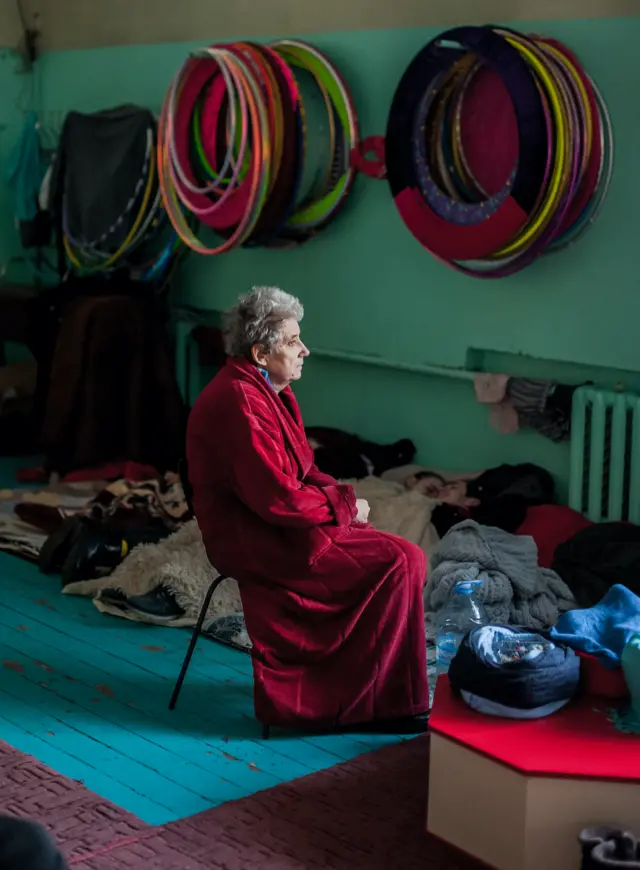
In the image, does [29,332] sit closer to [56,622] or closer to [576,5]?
[56,622]

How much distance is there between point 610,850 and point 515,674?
0.45 metres

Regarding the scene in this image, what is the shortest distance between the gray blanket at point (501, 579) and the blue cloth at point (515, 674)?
3.79ft

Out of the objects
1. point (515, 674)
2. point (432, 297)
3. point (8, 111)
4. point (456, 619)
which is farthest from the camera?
point (8, 111)

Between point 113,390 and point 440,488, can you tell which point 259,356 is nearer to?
point 440,488

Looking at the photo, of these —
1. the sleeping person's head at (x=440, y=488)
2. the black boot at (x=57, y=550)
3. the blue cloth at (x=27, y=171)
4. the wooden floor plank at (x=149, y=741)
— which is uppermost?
the blue cloth at (x=27, y=171)

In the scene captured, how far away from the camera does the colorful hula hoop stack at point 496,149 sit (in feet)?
14.0

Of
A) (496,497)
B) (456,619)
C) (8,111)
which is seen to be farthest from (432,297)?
(8,111)

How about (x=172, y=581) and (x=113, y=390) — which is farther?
(x=113, y=390)

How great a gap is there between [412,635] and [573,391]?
1553 mm

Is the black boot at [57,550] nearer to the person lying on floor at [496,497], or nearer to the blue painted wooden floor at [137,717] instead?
the blue painted wooden floor at [137,717]

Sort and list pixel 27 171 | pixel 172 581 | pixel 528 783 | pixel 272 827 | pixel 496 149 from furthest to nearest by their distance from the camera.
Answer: pixel 27 171, pixel 496 149, pixel 172 581, pixel 272 827, pixel 528 783

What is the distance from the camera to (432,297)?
5078 millimetres

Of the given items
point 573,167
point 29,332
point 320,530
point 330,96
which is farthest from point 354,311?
point 320,530

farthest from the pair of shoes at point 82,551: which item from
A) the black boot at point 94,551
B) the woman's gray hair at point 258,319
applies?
the woman's gray hair at point 258,319
